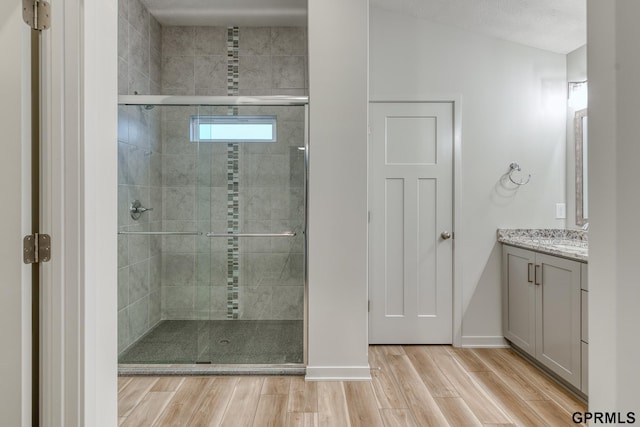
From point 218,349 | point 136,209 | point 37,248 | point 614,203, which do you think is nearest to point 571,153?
point 614,203

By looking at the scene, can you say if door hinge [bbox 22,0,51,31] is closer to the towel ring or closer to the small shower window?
the small shower window

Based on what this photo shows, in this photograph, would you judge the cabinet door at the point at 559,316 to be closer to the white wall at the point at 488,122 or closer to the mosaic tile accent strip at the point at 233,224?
the white wall at the point at 488,122

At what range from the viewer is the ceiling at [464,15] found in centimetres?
269

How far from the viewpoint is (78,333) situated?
3.88ft

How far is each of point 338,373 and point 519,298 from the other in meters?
1.52

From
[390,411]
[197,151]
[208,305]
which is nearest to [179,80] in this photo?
[197,151]

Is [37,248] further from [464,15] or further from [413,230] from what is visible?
[464,15]

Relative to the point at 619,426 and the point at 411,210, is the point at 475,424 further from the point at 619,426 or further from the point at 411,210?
the point at 411,210

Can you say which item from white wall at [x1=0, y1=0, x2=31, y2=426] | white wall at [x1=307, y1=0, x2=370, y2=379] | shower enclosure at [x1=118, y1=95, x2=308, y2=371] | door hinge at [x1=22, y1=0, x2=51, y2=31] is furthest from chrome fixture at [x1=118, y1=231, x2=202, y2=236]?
door hinge at [x1=22, y1=0, x2=51, y2=31]

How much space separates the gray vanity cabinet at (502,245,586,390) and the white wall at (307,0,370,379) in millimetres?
1224

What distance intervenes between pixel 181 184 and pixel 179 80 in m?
1.42

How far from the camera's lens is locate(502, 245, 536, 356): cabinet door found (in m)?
2.71

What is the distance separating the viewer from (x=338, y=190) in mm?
2512

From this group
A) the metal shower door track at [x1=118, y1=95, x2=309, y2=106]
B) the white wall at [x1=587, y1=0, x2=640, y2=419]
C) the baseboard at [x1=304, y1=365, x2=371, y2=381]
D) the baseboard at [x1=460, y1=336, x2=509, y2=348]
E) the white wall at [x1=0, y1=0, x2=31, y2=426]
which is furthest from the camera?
the baseboard at [x1=460, y1=336, x2=509, y2=348]
